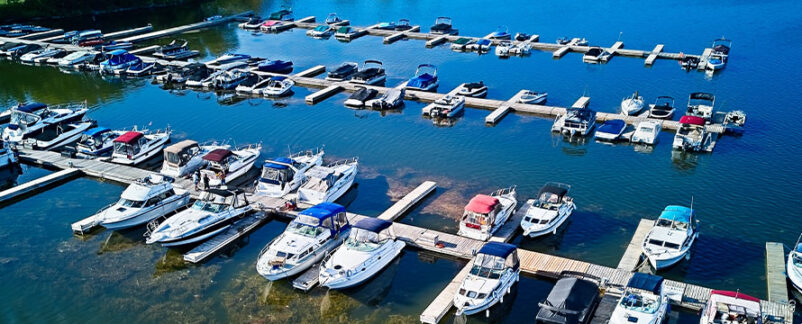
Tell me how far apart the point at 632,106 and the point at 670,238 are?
28311mm

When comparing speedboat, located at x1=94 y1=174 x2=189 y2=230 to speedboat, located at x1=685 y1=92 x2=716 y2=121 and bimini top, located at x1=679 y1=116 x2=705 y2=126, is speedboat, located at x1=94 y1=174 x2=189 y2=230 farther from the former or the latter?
speedboat, located at x1=685 y1=92 x2=716 y2=121

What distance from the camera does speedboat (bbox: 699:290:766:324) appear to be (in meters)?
29.3

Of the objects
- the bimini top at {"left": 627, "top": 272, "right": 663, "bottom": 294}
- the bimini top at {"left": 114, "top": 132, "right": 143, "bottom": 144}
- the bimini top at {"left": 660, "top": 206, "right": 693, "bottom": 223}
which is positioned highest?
the bimini top at {"left": 660, "top": 206, "right": 693, "bottom": 223}

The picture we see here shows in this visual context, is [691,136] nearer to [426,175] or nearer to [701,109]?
[701,109]

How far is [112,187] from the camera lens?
49312 mm

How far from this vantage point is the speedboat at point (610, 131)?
185 ft

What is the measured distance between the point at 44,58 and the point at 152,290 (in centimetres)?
6944

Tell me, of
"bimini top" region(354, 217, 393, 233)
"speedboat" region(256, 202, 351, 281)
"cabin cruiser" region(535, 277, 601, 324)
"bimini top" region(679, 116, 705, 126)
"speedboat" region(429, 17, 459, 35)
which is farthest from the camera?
"speedboat" region(429, 17, 459, 35)

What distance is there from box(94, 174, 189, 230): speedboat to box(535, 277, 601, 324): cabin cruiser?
84.4ft

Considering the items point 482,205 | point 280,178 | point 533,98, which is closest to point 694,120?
point 533,98

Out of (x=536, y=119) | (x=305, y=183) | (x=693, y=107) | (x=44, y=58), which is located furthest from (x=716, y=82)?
(x=44, y=58)

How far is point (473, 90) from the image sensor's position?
229ft

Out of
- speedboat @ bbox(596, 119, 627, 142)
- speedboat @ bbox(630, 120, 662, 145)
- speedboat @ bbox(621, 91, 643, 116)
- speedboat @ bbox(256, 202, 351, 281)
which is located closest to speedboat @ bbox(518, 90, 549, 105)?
speedboat @ bbox(621, 91, 643, 116)

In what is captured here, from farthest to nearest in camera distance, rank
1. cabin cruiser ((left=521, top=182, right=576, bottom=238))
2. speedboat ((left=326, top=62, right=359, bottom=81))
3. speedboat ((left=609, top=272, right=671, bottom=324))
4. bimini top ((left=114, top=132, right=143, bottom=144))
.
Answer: speedboat ((left=326, top=62, right=359, bottom=81)) → bimini top ((left=114, top=132, right=143, bottom=144)) → cabin cruiser ((left=521, top=182, right=576, bottom=238)) → speedboat ((left=609, top=272, right=671, bottom=324))
